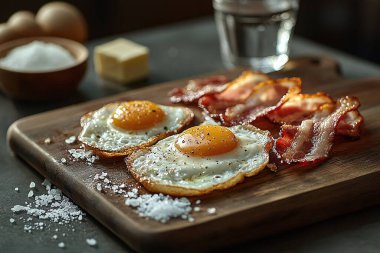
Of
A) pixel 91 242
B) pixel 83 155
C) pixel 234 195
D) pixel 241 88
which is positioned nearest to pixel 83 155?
pixel 83 155

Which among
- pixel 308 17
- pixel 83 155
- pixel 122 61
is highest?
pixel 83 155

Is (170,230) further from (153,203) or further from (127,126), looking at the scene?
(127,126)

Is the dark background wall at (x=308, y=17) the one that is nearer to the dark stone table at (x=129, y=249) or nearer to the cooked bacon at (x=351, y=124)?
the dark stone table at (x=129, y=249)

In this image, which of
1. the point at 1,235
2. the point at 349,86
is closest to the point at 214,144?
the point at 1,235

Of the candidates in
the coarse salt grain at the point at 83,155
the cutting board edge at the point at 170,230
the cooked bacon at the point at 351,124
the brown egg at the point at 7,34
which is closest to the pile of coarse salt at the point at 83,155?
the coarse salt grain at the point at 83,155

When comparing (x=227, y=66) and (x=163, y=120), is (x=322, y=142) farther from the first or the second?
(x=227, y=66)
